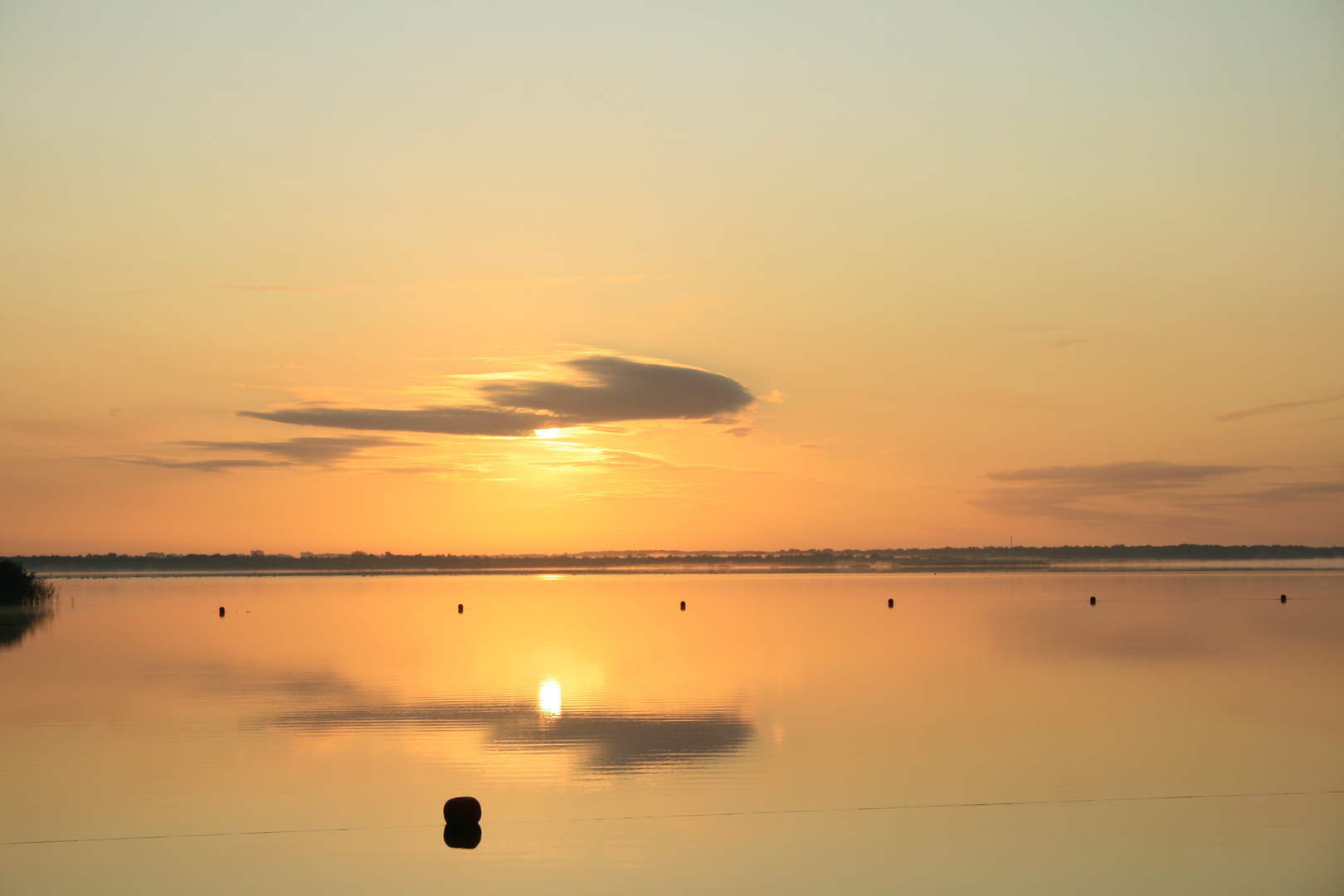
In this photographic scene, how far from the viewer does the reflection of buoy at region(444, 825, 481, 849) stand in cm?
1371

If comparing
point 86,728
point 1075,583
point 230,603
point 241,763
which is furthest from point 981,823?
point 1075,583

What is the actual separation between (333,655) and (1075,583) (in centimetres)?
8777

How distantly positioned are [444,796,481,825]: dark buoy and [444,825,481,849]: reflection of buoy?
0.21 feet

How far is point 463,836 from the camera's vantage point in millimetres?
13836

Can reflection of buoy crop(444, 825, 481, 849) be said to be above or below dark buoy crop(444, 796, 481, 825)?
below

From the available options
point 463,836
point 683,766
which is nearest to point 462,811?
point 463,836

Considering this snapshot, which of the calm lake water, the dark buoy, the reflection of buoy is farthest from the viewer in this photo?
the dark buoy

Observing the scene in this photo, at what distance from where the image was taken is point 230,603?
6794 centimetres

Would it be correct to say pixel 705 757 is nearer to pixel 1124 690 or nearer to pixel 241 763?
pixel 241 763

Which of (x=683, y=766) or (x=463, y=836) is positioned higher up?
(x=683, y=766)

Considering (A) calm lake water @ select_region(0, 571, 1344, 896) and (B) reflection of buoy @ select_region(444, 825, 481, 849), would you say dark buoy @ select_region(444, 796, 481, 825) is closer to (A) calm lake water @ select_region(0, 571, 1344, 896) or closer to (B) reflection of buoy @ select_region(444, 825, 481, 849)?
(B) reflection of buoy @ select_region(444, 825, 481, 849)

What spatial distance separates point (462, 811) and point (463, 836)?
320mm

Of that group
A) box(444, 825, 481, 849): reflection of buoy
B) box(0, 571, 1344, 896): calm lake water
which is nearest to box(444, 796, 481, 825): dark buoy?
box(444, 825, 481, 849): reflection of buoy

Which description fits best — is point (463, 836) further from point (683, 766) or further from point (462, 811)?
point (683, 766)
